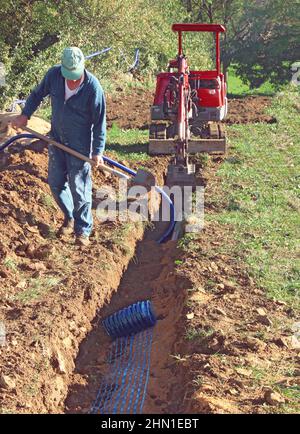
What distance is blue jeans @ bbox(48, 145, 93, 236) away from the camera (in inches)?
331

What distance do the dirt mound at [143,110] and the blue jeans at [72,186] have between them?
7.07m

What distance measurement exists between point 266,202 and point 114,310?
3.54 m

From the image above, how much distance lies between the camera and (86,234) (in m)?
8.81

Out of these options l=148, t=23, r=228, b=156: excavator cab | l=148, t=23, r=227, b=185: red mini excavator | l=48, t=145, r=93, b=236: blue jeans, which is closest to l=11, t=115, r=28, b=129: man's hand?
l=48, t=145, r=93, b=236: blue jeans

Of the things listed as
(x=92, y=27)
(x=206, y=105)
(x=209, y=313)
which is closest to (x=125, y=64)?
(x=92, y=27)

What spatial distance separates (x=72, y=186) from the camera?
8469 millimetres

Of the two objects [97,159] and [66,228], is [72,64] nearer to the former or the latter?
[97,159]

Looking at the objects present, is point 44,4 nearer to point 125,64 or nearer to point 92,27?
point 92,27

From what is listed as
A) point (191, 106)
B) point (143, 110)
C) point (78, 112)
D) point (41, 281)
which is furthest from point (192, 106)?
point (41, 281)

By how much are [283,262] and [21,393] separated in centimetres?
363

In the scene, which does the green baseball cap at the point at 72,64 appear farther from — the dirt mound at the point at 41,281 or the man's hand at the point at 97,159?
the dirt mound at the point at 41,281

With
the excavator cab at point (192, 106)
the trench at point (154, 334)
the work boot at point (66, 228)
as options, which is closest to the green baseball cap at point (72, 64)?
the work boot at point (66, 228)

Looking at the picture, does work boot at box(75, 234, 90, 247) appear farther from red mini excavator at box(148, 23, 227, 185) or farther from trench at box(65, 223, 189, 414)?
red mini excavator at box(148, 23, 227, 185)

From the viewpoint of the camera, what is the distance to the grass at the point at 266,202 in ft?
26.3
